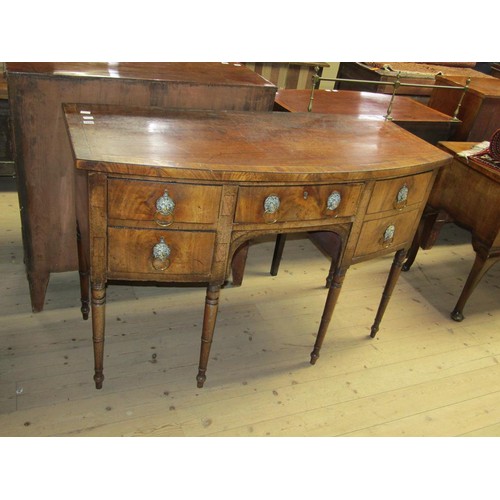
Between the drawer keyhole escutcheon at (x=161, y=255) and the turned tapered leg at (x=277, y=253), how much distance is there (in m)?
1.08

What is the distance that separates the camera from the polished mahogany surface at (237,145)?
1.46 meters

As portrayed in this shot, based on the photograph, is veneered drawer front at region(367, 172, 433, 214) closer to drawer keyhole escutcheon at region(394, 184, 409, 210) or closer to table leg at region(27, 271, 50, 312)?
drawer keyhole escutcheon at region(394, 184, 409, 210)

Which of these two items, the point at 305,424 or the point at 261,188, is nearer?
the point at 261,188

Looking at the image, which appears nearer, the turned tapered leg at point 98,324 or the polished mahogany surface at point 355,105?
the turned tapered leg at point 98,324

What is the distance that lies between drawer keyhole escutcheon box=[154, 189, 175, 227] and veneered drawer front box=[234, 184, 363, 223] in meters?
0.20

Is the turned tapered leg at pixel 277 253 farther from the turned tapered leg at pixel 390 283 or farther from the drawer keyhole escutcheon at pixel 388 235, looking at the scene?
the drawer keyhole escutcheon at pixel 388 235

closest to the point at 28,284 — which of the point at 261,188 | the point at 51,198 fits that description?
the point at 51,198

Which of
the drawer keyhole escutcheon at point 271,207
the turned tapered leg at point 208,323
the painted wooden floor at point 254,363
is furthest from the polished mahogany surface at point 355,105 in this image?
the turned tapered leg at point 208,323

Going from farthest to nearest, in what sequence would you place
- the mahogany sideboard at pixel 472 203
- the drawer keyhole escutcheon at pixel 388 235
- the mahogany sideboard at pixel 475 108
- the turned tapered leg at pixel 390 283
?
1. the mahogany sideboard at pixel 475 108
2. the mahogany sideboard at pixel 472 203
3. the turned tapered leg at pixel 390 283
4. the drawer keyhole escutcheon at pixel 388 235

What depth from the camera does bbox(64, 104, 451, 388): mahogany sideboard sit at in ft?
4.84

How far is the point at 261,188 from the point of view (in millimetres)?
1570

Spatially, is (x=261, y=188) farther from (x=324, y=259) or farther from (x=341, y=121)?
(x=324, y=259)

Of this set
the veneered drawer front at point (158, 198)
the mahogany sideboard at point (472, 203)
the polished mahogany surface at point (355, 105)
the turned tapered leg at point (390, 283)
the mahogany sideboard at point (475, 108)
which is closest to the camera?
the veneered drawer front at point (158, 198)

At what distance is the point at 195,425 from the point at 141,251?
70 centimetres
